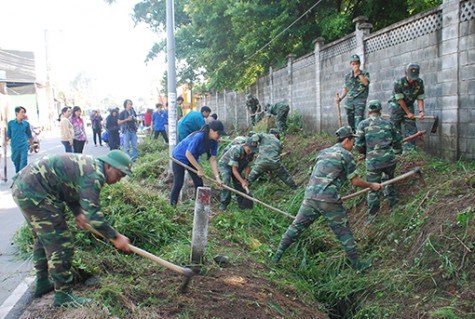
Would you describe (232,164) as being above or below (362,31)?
below

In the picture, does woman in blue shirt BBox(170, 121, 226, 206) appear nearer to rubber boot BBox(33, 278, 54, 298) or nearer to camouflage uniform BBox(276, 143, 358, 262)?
camouflage uniform BBox(276, 143, 358, 262)

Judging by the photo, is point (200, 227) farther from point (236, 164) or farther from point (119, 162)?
point (236, 164)

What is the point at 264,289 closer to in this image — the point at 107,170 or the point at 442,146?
the point at 107,170

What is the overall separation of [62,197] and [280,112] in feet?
28.2

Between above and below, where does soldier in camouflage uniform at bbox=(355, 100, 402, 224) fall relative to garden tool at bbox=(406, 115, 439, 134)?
below

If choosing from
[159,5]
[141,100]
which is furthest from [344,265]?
[141,100]

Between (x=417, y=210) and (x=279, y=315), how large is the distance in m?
2.45

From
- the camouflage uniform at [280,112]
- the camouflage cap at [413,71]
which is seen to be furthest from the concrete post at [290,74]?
the camouflage cap at [413,71]

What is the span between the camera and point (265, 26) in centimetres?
1324

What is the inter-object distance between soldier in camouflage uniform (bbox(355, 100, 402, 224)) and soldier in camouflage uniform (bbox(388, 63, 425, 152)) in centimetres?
95

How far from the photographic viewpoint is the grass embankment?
141 inches

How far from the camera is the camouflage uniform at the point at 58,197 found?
3.13 meters

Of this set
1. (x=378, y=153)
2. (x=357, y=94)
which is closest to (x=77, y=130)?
(x=357, y=94)

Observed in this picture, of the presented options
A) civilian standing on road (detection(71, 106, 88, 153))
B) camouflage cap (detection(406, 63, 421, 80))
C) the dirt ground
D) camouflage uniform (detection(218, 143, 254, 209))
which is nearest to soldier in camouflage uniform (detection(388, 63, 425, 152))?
camouflage cap (detection(406, 63, 421, 80))
